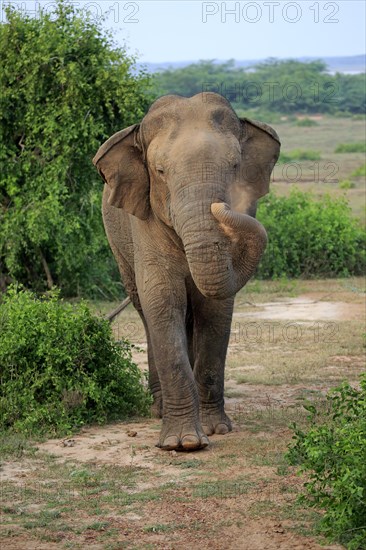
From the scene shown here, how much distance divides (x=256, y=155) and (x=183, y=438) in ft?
6.32

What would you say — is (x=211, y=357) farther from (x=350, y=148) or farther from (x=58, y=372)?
(x=350, y=148)

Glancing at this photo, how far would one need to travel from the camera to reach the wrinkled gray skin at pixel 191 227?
6742 mm

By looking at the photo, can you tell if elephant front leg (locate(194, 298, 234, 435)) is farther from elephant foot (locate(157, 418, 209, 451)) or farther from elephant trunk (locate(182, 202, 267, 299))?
elephant trunk (locate(182, 202, 267, 299))

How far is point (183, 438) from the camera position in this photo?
7.29 m

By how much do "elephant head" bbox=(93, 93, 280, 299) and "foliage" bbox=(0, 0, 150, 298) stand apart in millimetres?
5475

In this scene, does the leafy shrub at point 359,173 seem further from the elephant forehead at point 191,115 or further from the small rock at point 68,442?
the small rock at point 68,442

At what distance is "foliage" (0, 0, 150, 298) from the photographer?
1315 centimetres

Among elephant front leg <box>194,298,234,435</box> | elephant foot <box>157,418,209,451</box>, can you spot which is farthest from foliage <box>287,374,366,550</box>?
elephant front leg <box>194,298,234,435</box>

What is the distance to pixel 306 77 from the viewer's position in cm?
6500

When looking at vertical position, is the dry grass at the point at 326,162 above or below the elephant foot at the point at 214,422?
below

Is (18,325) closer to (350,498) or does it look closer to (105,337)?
(105,337)

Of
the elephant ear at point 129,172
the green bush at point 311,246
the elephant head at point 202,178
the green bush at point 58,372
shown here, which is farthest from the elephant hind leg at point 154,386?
the green bush at point 311,246

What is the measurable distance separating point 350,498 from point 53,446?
9.09 feet

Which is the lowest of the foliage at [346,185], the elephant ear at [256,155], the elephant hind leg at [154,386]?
the foliage at [346,185]
